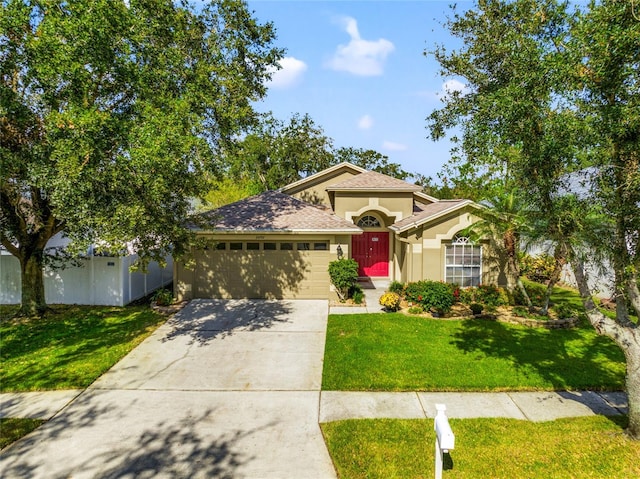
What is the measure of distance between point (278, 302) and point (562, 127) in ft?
37.6

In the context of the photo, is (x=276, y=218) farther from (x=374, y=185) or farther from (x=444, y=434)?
(x=444, y=434)

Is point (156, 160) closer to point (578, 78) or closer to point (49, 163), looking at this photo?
point (49, 163)

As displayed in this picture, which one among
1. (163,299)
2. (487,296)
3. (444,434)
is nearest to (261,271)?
(163,299)

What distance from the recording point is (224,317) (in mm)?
12734

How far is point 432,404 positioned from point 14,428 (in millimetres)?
7493

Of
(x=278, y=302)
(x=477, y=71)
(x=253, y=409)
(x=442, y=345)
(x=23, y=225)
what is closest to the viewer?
(x=253, y=409)

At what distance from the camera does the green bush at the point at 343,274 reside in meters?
14.1

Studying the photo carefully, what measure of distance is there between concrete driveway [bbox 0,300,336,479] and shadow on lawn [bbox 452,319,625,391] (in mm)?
4645

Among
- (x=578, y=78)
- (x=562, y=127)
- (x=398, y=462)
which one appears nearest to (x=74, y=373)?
(x=398, y=462)

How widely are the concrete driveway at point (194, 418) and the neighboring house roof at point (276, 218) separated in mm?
5043

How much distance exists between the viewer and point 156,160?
7492 millimetres

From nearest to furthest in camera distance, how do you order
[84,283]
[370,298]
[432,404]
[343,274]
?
1. [432,404]
2. [84,283]
3. [343,274]
4. [370,298]

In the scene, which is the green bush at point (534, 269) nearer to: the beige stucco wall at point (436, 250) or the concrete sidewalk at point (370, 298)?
the beige stucco wall at point (436, 250)

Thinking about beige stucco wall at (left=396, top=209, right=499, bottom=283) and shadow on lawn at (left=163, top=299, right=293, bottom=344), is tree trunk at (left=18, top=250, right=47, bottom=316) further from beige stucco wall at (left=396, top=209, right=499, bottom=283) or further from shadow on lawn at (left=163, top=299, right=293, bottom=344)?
beige stucco wall at (left=396, top=209, right=499, bottom=283)
